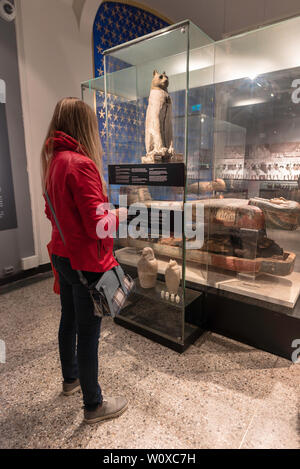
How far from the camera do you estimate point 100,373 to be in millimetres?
1762

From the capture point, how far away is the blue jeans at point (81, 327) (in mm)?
1199

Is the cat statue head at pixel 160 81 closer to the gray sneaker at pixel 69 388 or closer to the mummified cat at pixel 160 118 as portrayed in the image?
the mummified cat at pixel 160 118

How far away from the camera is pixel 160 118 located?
1.88 metres

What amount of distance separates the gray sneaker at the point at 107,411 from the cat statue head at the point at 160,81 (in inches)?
75.8

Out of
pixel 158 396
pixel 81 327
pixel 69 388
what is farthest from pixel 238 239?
pixel 69 388

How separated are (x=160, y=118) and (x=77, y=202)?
1.09 meters

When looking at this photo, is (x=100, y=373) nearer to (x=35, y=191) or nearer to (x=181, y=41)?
(x=181, y=41)

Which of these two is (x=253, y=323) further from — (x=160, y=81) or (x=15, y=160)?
(x=15, y=160)

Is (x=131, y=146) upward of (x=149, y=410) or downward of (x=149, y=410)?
upward

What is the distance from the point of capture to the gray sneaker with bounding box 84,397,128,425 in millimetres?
1384
